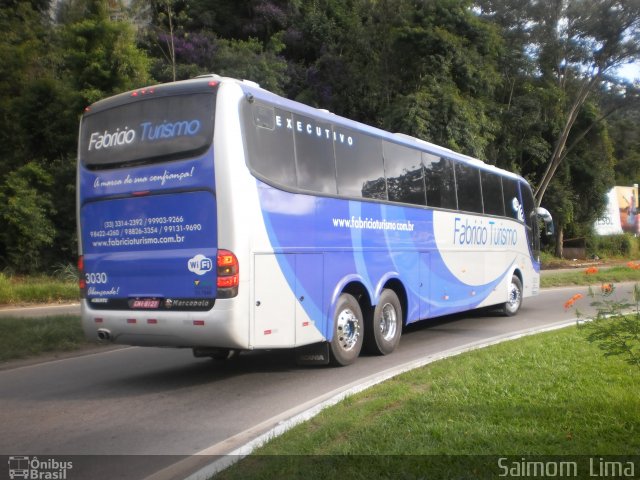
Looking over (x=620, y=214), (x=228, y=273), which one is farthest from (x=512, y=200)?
(x=620, y=214)

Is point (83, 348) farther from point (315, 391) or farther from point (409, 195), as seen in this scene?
point (409, 195)

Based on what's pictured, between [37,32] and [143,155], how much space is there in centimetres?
2411

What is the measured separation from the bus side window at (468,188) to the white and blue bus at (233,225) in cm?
286

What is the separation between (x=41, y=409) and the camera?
7.09 meters

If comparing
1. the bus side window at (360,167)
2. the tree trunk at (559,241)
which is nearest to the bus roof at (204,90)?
the bus side window at (360,167)

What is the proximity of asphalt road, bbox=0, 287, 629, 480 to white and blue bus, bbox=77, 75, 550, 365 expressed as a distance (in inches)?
21.9

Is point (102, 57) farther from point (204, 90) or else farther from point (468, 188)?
point (204, 90)

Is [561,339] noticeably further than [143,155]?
Yes

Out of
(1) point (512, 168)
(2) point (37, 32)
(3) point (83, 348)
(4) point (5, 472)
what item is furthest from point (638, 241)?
(4) point (5, 472)

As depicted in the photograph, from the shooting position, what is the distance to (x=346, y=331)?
924 centimetres

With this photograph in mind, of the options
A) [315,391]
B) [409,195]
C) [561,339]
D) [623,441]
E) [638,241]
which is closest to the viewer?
[623,441]

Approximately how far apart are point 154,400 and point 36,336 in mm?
4300

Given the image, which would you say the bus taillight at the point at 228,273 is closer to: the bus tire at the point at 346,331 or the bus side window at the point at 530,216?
the bus tire at the point at 346,331

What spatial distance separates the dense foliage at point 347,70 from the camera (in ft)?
Answer: 70.6
